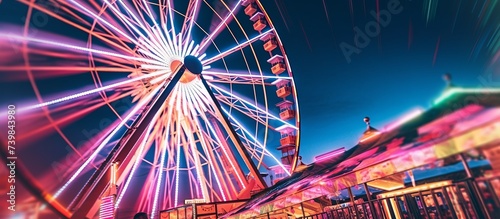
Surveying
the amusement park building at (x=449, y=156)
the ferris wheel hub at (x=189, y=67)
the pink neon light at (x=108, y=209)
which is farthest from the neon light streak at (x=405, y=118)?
the ferris wheel hub at (x=189, y=67)

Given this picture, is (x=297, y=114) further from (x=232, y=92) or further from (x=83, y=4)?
(x=83, y=4)

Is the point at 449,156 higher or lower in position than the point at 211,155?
lower

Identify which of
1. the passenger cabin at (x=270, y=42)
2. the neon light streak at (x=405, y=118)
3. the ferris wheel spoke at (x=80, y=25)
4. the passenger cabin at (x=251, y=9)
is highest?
the passenger cabin at (x=251, y=9)

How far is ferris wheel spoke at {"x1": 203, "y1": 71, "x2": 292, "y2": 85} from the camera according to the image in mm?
13352

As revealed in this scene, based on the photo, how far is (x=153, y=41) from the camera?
38.8ft

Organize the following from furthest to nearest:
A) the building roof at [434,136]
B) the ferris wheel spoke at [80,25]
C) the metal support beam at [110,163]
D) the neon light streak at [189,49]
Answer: the neon light streak at [189,49]
the ferris wheel spoke at [80,25]
the metal support beam at [110,163]
the building roof at [434,136]

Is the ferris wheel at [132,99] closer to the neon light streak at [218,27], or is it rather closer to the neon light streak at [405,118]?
the neon light streak at [218,27]

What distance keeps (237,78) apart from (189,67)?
3211 millimetres

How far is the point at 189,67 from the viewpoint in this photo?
11.8 meters

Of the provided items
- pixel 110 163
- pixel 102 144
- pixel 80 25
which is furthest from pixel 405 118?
pixel 80 25

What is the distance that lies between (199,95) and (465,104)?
35.9ft

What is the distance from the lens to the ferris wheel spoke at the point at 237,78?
1335 centimetres

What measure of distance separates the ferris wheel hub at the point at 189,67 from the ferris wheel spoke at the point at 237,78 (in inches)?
36.0

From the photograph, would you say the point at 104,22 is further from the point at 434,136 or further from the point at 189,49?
the point at 434,136
